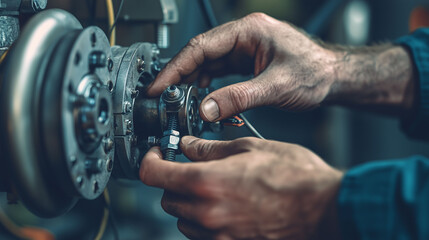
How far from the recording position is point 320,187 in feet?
1.66

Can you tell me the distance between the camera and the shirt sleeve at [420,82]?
2.99 feet

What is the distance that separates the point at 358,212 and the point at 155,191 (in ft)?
3.19

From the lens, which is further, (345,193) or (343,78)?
(343,78)

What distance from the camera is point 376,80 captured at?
0.97m

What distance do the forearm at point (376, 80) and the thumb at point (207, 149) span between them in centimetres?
45

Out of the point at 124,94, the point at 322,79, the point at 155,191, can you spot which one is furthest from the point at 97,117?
the point at 155,191

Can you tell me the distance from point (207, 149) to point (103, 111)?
0.58 ft

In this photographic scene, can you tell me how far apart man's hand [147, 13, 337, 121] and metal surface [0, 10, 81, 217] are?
0.31 m

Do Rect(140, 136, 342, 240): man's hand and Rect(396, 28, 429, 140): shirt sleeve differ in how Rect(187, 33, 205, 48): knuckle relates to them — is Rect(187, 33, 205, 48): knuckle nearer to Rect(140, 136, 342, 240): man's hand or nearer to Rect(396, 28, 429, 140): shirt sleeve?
Rect(140, 136, 342, 240): man's hand

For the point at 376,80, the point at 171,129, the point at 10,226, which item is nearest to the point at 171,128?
the point at 171,129

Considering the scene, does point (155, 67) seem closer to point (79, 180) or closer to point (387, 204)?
point (79, 180)

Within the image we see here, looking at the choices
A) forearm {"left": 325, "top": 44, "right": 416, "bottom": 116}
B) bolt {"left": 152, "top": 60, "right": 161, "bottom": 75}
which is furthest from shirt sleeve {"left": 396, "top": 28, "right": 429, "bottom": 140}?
bolt {"left": 152, "top": 60, "right": 161, "bottom": 75}

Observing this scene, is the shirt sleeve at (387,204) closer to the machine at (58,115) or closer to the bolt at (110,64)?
the machine at (58,115)

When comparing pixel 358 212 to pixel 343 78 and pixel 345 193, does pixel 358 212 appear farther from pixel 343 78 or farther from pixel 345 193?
pixel 343 78
